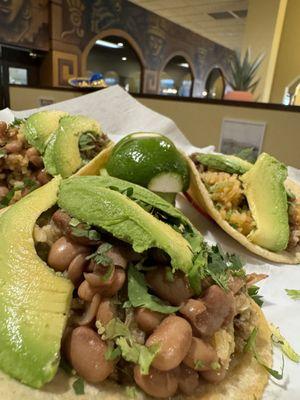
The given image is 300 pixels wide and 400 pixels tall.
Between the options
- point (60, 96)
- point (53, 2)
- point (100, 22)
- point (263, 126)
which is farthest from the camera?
point (100, 22)

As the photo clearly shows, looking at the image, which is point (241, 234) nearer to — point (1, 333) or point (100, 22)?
point (1, 333)

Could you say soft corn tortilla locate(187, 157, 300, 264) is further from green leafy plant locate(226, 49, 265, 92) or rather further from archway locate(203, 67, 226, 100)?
archway locate(203, 67, 226, 100)

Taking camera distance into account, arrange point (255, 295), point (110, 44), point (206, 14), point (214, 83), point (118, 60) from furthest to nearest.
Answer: point (214, 83), point (118, 60), point (110, 44), point (206, 14), point (255, 295)

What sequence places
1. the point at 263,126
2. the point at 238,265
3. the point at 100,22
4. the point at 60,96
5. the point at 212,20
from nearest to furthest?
the point at 238,265, the point at 263,126, the point at 60,96, the point at 100,22, the point at 212,20

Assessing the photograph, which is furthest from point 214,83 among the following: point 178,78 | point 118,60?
point 118,60

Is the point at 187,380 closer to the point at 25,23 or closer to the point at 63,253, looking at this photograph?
the point at 63,253

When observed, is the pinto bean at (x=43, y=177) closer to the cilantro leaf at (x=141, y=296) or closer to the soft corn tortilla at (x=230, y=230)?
the soft corn tortilla at (x=230, y=230)

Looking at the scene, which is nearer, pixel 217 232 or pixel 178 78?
pixel 217 232

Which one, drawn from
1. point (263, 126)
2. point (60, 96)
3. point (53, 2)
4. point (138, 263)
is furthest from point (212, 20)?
point (138, 263)
